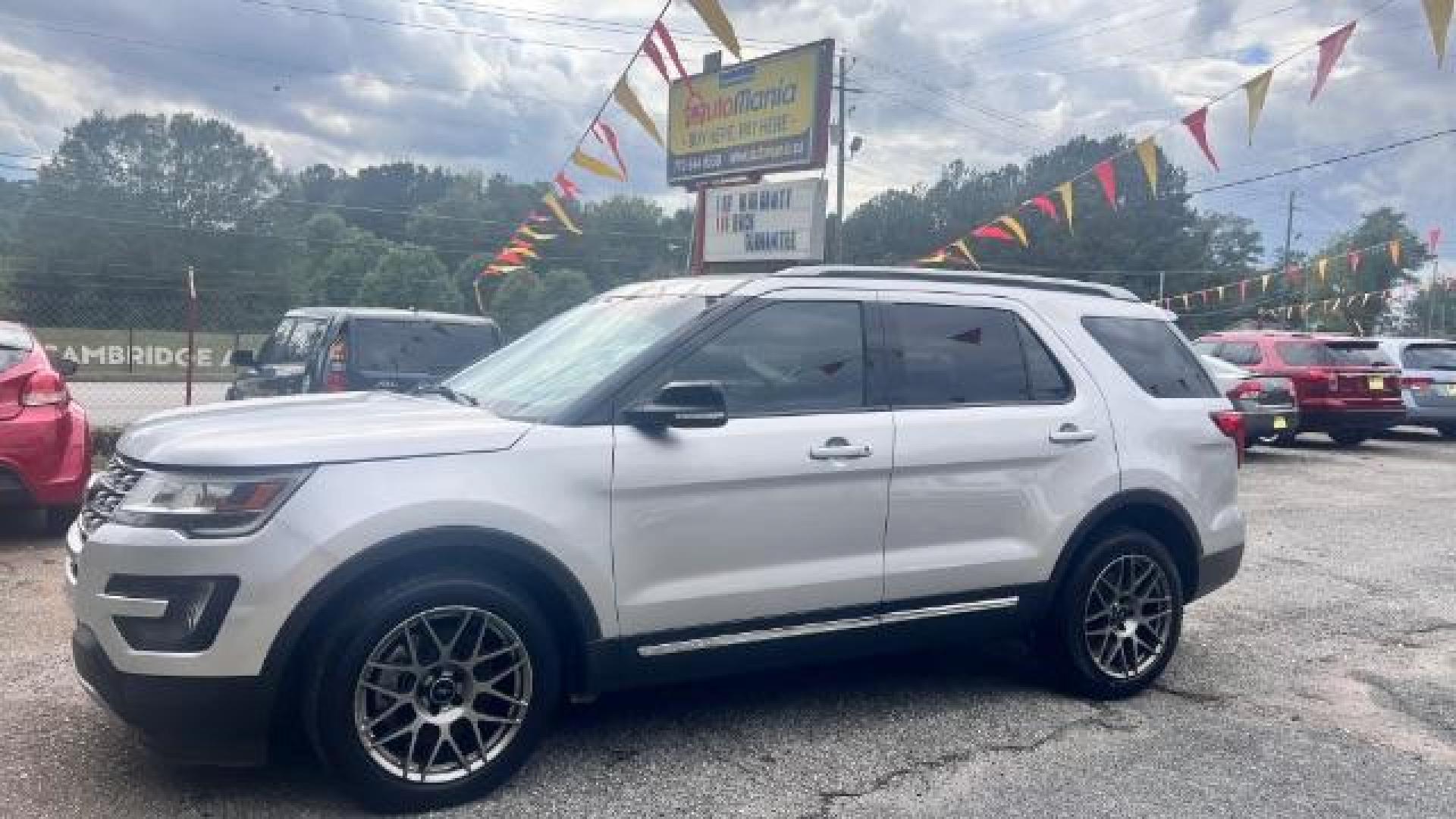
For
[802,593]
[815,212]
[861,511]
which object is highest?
[815,212]

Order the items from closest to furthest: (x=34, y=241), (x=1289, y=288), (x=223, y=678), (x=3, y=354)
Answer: (x=223, y=678)
(x=3, y=354)
(x=34, y=241)
(x=1289, y=288)

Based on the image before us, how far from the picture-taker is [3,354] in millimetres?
6680

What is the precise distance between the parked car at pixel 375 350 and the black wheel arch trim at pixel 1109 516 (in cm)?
551

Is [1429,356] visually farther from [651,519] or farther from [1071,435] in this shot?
[651,519]

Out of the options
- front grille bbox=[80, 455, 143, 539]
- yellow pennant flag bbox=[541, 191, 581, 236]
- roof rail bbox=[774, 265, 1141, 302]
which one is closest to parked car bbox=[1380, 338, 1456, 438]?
yellow pennant flag bbox=[541, 191, 581, 236]

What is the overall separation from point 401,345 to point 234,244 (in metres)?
38.4

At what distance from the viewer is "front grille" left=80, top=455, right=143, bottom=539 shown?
3.38m

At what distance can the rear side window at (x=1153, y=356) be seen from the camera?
5.03 m

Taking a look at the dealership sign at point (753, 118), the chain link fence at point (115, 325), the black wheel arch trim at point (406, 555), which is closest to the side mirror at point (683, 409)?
the black wheel arch trim at point (406, 555)

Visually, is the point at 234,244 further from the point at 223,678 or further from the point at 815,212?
the point at 223,678

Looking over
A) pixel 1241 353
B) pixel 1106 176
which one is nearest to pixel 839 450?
pixel 1106 176

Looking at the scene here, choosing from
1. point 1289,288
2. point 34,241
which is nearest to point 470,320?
point 34,241

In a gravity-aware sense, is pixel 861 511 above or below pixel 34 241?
below

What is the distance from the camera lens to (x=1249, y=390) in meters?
14.1
